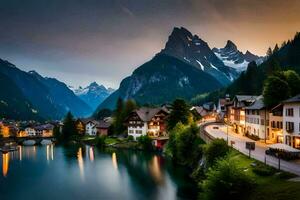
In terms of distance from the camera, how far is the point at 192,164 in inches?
3177

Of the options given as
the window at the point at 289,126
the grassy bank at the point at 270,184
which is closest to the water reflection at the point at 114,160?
the window at the point at 289,126

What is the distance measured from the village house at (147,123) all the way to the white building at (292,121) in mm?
78575

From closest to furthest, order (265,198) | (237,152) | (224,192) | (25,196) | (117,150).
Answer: (265,198)
(224,192)
(237,152)
(25,196)
(117,150)

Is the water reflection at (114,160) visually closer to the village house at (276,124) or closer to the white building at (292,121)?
the village house at (276,124)

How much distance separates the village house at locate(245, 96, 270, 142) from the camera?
79.4 metres

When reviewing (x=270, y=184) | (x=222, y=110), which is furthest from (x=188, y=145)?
(x=222, y=110)

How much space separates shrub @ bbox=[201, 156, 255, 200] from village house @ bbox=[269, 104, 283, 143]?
34.4 meters

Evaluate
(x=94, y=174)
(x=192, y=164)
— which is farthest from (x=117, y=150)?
(x=192, y=164)

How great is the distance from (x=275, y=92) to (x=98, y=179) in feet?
145

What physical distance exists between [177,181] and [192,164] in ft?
40.4

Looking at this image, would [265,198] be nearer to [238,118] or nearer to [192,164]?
[192,164]

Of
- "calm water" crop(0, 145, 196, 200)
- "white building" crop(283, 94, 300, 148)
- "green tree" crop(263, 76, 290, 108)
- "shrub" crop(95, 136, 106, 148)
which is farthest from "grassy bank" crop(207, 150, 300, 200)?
"shrub" crop(95, 136, 106, 148)

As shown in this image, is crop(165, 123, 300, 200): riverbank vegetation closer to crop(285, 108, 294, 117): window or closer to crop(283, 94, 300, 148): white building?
crop(283, 94, 300, 148): white building

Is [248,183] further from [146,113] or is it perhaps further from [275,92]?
[146,113]
